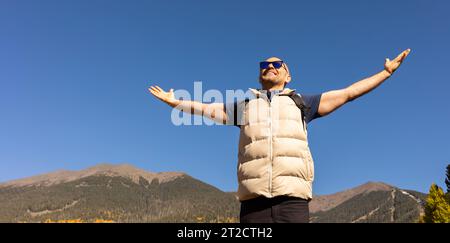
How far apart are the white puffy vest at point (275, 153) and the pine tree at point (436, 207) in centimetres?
7604

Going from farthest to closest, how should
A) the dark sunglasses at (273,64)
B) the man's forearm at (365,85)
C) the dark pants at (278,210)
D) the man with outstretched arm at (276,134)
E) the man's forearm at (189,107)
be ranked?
the man's forearm at (189,107), the dark sunglasses at (273,64), the man's forearm at (365,85), the man with outstretched arm at (276,134), the dark pants at (278,210)

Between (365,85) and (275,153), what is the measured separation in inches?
67.5

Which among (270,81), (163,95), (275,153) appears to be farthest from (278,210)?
(163,95)

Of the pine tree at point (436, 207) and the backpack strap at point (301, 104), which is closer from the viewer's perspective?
the backpack strap at point (301, 104)

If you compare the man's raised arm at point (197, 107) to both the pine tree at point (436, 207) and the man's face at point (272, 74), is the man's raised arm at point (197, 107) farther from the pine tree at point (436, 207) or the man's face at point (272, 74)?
the pine tree at point (436, 207)

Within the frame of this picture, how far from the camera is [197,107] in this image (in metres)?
6.74

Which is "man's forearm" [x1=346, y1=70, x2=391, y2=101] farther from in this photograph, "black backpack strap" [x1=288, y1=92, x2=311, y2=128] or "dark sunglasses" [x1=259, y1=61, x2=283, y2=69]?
"dark sunglasses" [x1=259, y1=61, x2=283, y2=69]

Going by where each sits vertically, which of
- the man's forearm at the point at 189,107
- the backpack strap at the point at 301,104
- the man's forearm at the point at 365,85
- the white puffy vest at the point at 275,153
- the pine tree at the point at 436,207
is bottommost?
the white puffy vest at the point at 275,153

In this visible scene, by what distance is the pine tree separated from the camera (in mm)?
73750

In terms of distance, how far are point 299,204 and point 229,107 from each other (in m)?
1.80

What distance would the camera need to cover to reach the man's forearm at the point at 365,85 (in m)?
6.37

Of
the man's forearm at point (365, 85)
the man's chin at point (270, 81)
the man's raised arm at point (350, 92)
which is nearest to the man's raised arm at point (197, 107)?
the man's chin at point (270, 81)

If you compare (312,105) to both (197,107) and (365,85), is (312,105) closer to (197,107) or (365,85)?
(365,85)
